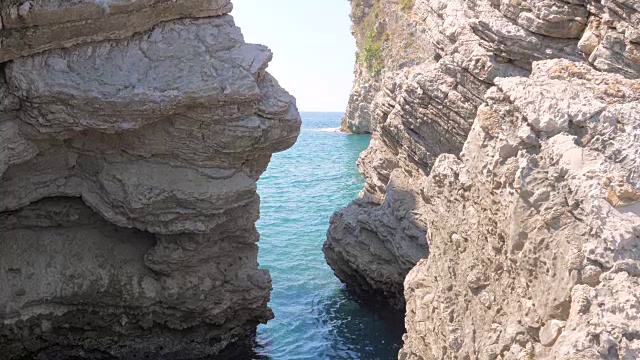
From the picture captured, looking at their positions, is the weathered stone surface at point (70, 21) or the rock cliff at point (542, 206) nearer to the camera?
the rock cliff at point (542, 206)

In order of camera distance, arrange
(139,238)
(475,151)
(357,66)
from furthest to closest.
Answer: (357,66), (139,238), (475,151)

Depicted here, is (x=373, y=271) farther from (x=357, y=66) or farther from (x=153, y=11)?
(x=357, y=66)

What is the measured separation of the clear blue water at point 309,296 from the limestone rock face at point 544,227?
8.13 meters

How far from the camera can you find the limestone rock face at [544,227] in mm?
5113

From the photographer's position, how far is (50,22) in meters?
10.9

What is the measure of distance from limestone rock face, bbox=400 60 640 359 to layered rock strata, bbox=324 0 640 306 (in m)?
1.54

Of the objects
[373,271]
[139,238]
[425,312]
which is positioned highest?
[425,312]

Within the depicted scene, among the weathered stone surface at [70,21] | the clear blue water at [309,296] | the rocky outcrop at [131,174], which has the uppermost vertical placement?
the weathered stone surface at [70,21]

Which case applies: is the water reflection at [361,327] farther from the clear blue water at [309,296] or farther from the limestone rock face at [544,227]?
the limestone rock face at [544,227]

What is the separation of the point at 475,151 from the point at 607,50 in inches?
234

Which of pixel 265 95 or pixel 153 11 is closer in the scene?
pixel 153 11

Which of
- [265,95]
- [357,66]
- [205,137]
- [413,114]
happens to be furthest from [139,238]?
[357,66]

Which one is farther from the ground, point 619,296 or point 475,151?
point 475,151

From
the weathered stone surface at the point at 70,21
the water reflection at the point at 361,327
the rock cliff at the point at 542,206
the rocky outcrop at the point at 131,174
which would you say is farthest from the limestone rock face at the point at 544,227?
the water reflection at the point at 361,327
